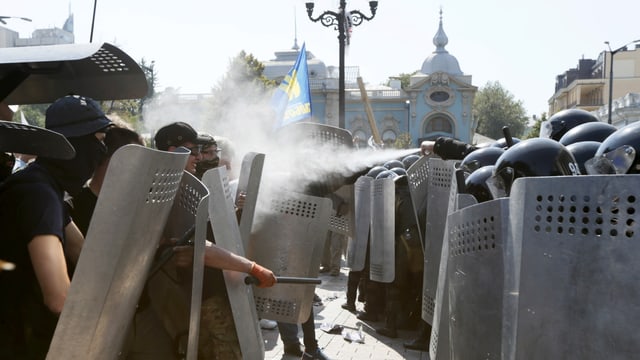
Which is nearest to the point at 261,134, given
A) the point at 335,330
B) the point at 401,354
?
the point at 335,330

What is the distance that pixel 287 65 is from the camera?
Answer: 7356 centimetres

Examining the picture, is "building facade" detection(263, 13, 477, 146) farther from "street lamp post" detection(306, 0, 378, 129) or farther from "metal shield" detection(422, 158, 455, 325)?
"metal shield" detection(422, 158, 455, 325)

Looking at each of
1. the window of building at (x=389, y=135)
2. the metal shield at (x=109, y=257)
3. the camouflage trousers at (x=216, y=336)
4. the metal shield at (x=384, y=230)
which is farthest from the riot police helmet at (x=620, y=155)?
the window of building at (x=389, y=135)

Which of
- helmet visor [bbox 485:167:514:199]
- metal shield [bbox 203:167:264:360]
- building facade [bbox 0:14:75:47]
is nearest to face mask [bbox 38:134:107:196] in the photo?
metal shield [bbox 203:167:264:360]

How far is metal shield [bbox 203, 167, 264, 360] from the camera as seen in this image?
3266mm

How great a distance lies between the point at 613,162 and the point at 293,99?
8.61 meters

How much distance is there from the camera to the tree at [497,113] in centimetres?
9788

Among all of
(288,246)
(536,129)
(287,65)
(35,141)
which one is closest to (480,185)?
(288,246)

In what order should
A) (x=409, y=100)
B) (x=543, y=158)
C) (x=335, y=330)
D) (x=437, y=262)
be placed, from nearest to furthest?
→ (x=543, y=158) → (x=437, y=262) → (x=335, y=330) → (x=409, y=100)

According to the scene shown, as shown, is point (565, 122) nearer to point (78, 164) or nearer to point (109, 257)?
point (78, 164)

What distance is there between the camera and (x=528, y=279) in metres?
2.33

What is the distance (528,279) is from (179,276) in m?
1.59

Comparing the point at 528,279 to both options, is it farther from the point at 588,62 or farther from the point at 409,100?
the point at 588,62

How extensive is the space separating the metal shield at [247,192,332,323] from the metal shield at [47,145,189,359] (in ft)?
8.60
